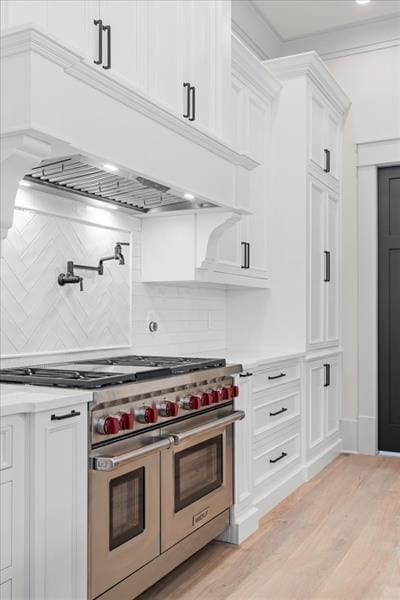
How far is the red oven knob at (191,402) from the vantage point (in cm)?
256

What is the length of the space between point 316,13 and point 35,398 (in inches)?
162

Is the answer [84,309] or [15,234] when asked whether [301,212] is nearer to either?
[84,309]

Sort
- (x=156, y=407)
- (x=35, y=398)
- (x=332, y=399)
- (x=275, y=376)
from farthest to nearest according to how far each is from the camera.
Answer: (x=332, y=399), (x=275, y=376), (x=156, y=407), (x=35, y=398)

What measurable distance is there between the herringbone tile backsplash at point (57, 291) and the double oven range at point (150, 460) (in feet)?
0.52

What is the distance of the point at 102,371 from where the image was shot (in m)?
2.41

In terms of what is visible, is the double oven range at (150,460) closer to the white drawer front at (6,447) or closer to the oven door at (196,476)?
the oven door at (196,476)

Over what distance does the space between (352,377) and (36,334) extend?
123 inches

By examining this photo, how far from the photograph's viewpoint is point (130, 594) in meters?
2.21

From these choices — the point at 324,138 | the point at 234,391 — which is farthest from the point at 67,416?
the point at 324,138

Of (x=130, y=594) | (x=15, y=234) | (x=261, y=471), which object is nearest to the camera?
(x=130, y=594)

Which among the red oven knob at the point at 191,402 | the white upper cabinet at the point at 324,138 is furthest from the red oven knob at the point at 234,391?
the white upper cabinet at the point at 324,138

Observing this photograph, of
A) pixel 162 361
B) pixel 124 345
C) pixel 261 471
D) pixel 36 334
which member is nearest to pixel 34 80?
pixel 36 334

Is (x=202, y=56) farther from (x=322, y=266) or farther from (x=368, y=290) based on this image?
(x=368, y=290)

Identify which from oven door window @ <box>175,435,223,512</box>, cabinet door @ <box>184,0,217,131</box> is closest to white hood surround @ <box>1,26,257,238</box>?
cabinet door @ <box>184,0,217,131</box>
